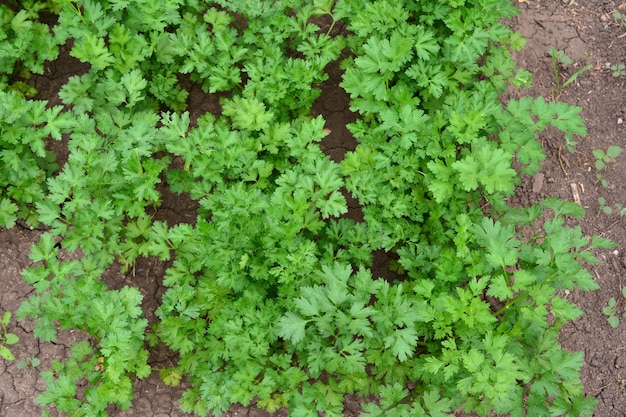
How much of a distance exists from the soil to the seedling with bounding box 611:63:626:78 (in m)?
0.03

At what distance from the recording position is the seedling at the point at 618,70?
488cm

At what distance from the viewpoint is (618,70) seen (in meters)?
4.89

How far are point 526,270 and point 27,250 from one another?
12.0 feet

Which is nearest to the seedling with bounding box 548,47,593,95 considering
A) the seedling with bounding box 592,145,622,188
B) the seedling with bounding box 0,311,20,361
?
the seedling with bounding box 592,145,622,188

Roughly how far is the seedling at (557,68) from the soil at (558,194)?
4 cm

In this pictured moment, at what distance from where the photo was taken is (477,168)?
3.65 m

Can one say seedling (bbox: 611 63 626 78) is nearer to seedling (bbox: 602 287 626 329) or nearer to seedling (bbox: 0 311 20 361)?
seedling (bbox: 602 287 626 329)

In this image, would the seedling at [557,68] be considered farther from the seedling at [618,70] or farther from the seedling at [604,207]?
the seedling at [604,207]

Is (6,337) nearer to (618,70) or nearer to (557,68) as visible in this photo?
(557,68)

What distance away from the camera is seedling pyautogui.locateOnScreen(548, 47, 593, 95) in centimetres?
483

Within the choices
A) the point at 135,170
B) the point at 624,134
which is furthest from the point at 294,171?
the point at 624,134

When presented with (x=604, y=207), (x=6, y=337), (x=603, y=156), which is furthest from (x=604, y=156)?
(x=6, y=337)

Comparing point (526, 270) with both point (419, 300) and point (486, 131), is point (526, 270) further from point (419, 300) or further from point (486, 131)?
point (486, 131)

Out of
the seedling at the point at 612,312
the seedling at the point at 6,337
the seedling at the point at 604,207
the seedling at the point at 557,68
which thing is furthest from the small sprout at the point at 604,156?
the seedling at the point at 6,337
